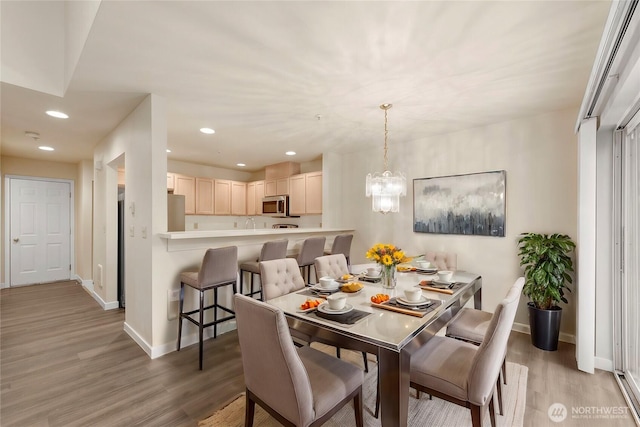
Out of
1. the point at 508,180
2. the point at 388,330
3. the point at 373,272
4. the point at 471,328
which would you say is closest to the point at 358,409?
the point at 388,330

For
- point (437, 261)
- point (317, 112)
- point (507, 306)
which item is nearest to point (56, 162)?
point (317, 112)

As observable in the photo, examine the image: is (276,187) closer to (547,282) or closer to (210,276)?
(210,276)

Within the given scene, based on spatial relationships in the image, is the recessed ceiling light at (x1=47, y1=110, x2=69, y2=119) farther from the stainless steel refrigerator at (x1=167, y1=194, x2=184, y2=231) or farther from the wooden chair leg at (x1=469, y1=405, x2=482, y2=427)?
the wooden chair leg at (x1=469, y1=405, x2=482, y2=427)

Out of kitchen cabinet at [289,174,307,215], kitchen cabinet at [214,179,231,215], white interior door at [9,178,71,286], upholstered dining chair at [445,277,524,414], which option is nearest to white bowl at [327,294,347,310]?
upholstered dining chair at [445,277,524,414]

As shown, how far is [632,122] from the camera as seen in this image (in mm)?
2062

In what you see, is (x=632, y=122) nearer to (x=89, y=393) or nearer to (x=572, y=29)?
(x=572, y=29)

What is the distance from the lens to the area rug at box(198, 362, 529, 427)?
5.90ft

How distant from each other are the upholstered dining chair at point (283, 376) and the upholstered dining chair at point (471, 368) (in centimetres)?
38

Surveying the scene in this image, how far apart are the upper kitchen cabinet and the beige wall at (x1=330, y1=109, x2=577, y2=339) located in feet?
3.97

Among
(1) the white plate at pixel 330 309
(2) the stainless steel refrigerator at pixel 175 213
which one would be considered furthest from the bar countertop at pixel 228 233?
(1) the white plate at pixel 330 309

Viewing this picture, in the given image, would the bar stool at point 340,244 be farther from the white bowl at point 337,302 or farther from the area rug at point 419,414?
the white bowl at point 337,302

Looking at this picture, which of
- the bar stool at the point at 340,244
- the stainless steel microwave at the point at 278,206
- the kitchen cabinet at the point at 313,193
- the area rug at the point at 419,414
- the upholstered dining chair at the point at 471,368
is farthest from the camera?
the stainless steel microwave at the point at 278,206

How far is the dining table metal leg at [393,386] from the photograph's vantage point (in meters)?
1.31

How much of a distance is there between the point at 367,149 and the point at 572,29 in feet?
9.95
